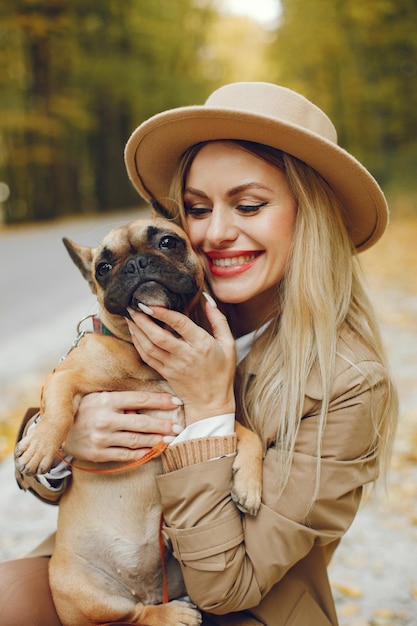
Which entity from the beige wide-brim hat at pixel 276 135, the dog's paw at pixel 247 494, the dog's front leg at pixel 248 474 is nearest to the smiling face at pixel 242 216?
the beige wide-brim hat at pixel 276 135

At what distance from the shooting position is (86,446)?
2.40 metres

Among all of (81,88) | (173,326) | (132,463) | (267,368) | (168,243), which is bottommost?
(132,463)

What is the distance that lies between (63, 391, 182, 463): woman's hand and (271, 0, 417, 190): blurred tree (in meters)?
17.0

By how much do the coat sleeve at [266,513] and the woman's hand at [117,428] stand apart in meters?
0.29

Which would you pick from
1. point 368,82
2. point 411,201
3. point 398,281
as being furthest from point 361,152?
point 398,281

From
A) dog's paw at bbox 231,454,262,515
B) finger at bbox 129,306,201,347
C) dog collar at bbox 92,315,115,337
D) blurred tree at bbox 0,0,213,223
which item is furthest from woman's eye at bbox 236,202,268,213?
blurred tree at bbox 0,0,213,223

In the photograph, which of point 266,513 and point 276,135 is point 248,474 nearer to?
point 266,513

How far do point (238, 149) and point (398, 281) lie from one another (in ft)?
28.4

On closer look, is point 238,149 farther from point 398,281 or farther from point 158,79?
point 158,79

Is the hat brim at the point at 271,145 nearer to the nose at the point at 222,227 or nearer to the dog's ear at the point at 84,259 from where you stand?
the nose at the point at 222,227

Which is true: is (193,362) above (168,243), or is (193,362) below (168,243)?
below

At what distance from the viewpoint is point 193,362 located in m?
2.30

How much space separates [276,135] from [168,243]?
70 cm

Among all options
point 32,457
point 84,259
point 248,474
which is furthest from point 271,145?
point 32,457
